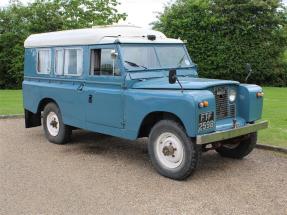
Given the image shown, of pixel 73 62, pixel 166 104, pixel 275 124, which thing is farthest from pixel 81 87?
pixel 275 124

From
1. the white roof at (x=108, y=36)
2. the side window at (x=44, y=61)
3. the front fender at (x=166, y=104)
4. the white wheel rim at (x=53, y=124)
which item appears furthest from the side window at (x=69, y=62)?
the front fender at (x=166, y=104)

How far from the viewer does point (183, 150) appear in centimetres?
654

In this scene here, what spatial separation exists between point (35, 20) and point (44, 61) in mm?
17143

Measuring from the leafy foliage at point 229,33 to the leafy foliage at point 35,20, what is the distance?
13.0 ft

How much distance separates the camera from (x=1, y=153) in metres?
8.40

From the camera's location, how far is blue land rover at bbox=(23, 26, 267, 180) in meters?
6.48

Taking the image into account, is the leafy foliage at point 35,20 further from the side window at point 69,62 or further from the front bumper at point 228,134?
the front bumper at point 228,134

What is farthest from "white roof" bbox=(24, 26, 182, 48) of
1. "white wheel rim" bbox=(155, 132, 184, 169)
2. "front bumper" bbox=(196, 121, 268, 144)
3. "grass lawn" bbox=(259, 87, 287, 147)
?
"grass lawn" bbox=(259, 87, 287, 147)

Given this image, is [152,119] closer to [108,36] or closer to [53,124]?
[108,36]

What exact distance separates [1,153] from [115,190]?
10.4ft

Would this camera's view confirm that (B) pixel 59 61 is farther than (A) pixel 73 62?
Yes

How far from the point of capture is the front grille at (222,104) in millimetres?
6863

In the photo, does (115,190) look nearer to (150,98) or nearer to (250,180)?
(150,98)

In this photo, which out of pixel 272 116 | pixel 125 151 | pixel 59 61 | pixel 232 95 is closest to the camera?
pixel 232 95
